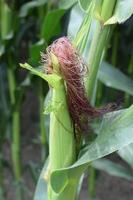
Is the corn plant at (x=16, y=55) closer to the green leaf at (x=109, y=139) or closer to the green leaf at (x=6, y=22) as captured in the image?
the green leaf at (x=6, y=22)

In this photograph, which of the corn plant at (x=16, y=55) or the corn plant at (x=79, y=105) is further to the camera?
the corn plant at (x=16, y=55)

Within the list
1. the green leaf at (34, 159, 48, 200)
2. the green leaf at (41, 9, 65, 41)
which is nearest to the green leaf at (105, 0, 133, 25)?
the green leaf at (34, 159, 48, 200)

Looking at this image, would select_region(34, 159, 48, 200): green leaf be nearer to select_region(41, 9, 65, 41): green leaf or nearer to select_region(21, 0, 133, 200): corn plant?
select_region(21, 0, 133, 200): corn plant

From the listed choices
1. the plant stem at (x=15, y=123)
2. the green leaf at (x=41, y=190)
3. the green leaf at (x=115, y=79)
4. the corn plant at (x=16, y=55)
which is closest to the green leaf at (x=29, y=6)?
the corn plant at (x=16, y=55)

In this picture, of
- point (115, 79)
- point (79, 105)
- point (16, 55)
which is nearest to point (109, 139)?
point (79, 105)

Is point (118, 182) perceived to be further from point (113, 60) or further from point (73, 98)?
point (73, 98)

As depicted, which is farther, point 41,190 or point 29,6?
point 29,6

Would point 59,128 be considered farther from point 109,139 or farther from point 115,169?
point 115,169
